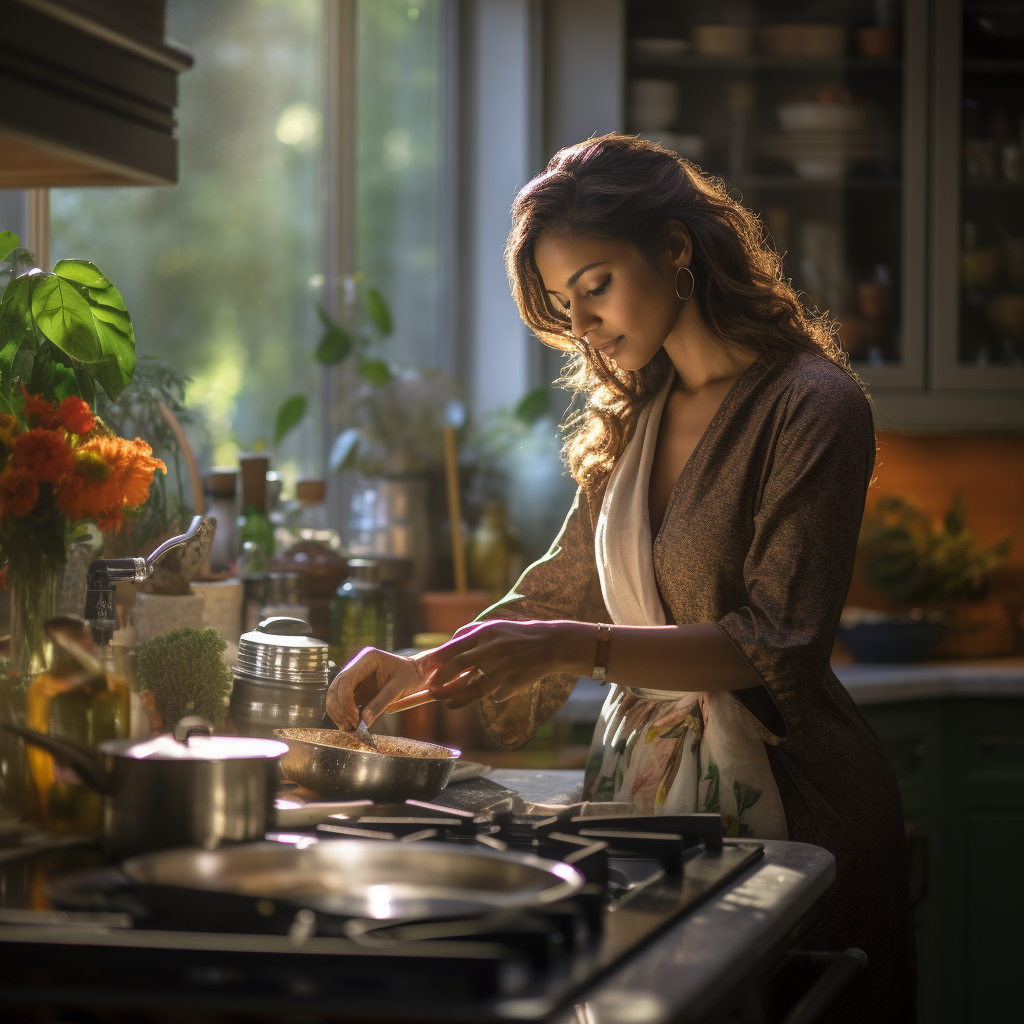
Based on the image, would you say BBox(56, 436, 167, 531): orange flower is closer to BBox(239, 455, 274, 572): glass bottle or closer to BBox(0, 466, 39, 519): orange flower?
BBox(0, 466, 39, 519): orange flower

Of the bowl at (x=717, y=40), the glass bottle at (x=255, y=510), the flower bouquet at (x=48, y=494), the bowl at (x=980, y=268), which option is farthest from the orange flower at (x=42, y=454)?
the bowl at (x=980, y=268)

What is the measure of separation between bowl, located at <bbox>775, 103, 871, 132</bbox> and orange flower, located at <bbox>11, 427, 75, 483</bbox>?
2213 millimetres

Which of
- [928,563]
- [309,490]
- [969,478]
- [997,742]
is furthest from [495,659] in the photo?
[969,478]

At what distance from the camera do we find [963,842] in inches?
95.3

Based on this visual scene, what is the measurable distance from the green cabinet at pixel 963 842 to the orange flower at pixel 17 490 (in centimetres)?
177

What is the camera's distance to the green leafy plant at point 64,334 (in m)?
1.15

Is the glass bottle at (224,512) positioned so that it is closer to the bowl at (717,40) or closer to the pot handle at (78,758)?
the pot handle at (78,758)

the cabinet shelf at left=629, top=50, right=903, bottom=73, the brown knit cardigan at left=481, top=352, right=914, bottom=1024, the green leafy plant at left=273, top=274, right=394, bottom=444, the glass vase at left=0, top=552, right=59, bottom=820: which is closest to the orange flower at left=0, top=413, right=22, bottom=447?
the glass vase at left=0, top=552, right=59, bottom=820

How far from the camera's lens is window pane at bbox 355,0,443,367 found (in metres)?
2.81

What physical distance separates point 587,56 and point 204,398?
1.21m

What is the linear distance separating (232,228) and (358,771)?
5.06ft

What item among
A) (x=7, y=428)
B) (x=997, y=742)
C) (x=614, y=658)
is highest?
(x=7, y=428)

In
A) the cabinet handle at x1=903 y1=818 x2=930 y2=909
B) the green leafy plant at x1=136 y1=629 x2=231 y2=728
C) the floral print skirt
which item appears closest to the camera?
the green leafy plant at x1=136 y1=629 x2=231 y2=728

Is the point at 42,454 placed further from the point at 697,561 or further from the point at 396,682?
the point at 697,561
